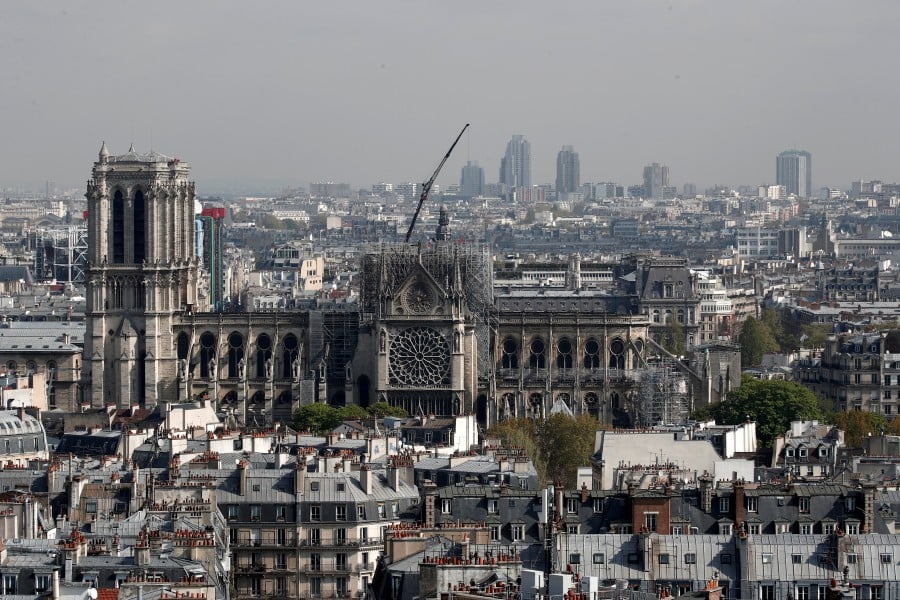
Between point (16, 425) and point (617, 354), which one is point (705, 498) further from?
point (617, 354)

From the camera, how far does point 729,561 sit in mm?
55844

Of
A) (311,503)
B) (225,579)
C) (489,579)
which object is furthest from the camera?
(311,503)

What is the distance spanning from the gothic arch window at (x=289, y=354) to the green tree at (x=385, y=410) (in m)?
9.62

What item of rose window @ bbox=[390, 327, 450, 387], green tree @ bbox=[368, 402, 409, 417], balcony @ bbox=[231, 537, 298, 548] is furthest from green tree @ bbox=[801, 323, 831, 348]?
balcony @ bbox=[231, 537, 298, 548]

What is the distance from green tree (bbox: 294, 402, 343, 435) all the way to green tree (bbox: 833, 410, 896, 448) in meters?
16.4

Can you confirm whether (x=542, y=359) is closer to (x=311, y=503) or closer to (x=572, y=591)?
(x=311, y=503)

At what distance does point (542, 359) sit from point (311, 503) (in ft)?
207

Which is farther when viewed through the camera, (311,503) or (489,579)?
(311,503)

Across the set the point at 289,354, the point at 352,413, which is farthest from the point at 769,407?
the point at 289,354

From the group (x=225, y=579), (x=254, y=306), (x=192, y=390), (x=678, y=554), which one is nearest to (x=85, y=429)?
(x=192, y=390)

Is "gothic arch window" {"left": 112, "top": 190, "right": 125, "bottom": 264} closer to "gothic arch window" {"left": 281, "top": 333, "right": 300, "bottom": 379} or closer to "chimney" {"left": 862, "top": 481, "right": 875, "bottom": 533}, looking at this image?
"gothic arch window" {"left": 281, "top": 333, "right": 300, "bottom": 379}

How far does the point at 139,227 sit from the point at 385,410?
1686 cm

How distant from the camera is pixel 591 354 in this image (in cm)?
13312

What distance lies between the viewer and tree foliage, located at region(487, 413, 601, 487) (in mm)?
94544
